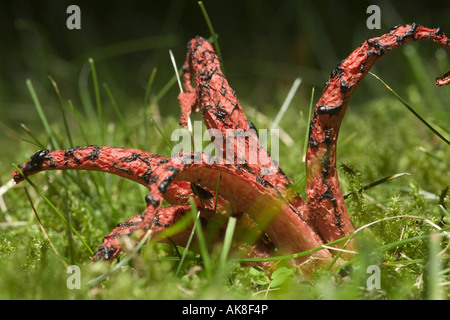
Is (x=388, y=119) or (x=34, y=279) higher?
(x=388, y=119)

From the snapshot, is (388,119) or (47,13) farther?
(47,13)

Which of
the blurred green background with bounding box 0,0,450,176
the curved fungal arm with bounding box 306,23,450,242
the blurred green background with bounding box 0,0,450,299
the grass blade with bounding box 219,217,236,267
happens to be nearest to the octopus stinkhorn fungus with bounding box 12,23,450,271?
the curved fungal arm with bounding box 306,23,450,242

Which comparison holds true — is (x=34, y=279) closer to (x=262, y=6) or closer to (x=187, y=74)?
(x=187, y=74)

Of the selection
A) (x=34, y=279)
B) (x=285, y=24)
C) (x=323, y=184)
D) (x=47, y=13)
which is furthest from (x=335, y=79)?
(x=47, y=13)

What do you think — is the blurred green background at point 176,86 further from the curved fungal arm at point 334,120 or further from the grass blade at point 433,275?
the grass blade at point 433,275

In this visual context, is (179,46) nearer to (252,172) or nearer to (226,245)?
(252,172)

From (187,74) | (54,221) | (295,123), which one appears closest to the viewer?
(187,74)
